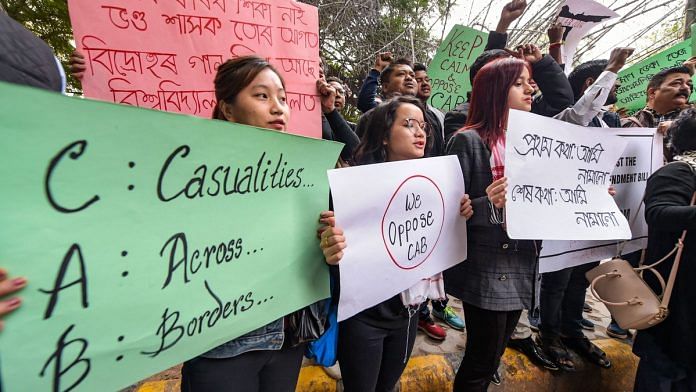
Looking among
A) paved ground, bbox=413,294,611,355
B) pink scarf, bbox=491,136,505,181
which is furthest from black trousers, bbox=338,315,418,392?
paved ground, bbox=413,294,611,355

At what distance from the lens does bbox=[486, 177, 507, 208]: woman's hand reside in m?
1.28

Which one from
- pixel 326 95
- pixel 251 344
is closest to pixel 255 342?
pixel 251 344

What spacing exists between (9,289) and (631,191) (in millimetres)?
2757

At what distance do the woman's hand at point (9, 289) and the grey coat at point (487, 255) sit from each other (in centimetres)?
141

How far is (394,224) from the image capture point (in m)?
1.22

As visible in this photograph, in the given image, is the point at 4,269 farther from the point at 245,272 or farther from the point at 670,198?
the point at 670,198

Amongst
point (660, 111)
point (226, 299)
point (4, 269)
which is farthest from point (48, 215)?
point (660, 111)

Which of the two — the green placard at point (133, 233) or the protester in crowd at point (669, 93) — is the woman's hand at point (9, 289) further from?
the protester in crowd at point (669, 93)

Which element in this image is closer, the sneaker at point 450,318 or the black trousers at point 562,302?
the black trousers at point 562,302

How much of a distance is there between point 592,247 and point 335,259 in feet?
→ 5.77

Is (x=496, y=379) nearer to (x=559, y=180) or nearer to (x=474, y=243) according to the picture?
(x=474, y=243)

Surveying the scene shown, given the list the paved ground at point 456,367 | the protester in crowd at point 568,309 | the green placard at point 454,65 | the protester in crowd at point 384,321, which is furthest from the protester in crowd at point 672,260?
the green placard at point 454,65

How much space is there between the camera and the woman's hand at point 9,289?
535mm

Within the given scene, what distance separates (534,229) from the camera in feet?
4.48
